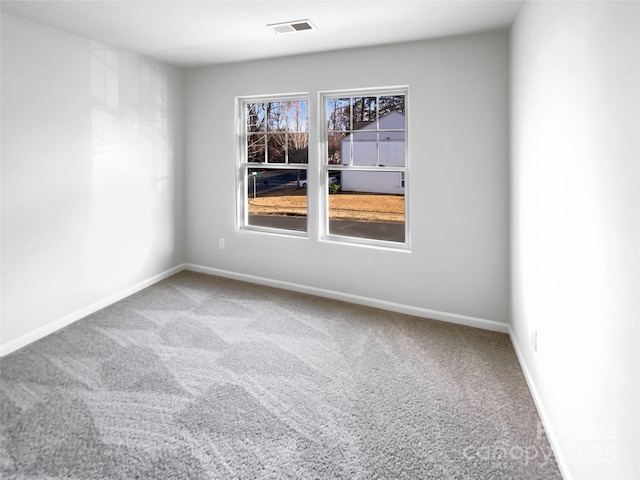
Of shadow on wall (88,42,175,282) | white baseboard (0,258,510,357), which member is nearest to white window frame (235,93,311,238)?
white baseboard (0,258,510,357)

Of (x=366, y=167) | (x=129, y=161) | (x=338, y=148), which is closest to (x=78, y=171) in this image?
(x=129, y=161)

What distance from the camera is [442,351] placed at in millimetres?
2947

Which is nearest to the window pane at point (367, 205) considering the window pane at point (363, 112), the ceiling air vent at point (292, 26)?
the window pane at point (363, 112)

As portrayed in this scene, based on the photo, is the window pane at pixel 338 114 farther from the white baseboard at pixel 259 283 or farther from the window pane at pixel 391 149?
the white baseboard at pixel 259 283

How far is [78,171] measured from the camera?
3.45 metres

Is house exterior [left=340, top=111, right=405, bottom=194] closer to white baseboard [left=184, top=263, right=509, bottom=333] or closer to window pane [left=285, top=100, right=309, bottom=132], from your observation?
window pane [left=285, top=100, right=309, bottom=132]

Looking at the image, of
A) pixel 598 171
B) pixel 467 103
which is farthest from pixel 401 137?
pixel 598 171

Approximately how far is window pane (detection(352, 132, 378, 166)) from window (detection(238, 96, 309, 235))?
21.7 inches

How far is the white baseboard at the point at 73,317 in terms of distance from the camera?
2973 mm

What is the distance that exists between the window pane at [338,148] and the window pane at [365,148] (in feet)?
0.25

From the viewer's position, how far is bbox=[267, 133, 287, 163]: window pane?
170 inches

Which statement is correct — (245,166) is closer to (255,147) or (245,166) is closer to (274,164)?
(255,147)

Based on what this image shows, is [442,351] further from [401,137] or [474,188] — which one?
[401,137]

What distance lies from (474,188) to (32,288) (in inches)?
145
